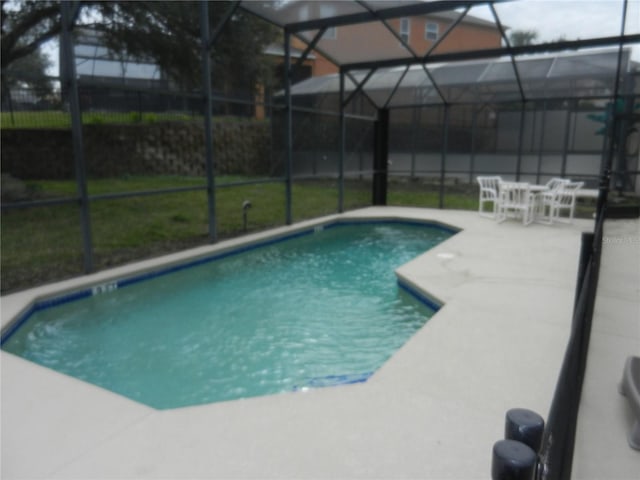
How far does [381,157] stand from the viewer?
1044cm

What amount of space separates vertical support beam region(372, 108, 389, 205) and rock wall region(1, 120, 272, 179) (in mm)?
3071

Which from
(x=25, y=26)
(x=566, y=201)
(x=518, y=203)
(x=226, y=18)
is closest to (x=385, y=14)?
(x=226, y=18)

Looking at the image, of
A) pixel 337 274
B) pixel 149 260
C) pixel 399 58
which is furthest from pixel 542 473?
pixel 399 58

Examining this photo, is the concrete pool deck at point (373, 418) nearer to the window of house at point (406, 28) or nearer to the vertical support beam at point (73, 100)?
the vertical support beam at point (73, 100)

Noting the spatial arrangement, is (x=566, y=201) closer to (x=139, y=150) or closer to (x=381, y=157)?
(x=381, y=157)

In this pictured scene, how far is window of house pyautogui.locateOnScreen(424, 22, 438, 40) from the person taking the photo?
7.84 m

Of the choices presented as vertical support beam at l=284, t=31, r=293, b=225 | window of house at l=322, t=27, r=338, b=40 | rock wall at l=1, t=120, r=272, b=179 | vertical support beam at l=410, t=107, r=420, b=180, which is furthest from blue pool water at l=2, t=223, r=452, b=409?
vertical support beam at l=410, t=107, r=420, b=180

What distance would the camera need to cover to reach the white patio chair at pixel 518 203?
7.57 meters

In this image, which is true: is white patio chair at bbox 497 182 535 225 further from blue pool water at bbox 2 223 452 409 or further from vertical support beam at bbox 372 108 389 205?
blue pool water at bbox 2 223 452 409

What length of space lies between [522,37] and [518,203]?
2.72m

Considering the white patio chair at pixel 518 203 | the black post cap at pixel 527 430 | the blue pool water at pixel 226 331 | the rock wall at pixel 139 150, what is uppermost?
the rock wall at pixel 139 150

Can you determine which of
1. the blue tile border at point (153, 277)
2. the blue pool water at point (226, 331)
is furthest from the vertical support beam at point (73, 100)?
the blue pool water at point (226, 331)

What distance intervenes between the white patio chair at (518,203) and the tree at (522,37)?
2.20 metres

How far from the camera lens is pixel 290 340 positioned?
12.4ft
